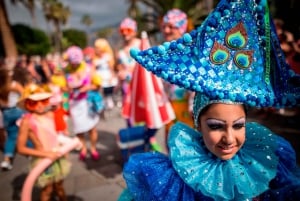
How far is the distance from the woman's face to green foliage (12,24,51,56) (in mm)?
23515

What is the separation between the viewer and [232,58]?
1.39 meters

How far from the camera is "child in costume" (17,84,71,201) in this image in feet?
9.02

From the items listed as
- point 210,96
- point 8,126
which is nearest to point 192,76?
point 210,96

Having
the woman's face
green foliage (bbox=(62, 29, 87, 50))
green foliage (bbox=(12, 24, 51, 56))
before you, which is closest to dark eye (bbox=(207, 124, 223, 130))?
the woman's face

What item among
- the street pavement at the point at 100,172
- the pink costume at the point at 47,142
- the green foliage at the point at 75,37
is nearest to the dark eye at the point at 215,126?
the pink costume at the point at 47,142

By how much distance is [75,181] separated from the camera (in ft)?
12.6

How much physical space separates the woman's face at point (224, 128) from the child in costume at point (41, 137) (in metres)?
1.71

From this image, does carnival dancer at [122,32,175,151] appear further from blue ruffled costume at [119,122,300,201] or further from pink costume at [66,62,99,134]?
blue ruffled costume at [119,122,300,201]

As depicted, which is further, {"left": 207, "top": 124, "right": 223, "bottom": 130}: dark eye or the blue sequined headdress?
{"left": 207, "top": 124, "right": 223, "bottom": 130}: dark eye

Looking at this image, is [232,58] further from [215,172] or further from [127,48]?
[127,48]

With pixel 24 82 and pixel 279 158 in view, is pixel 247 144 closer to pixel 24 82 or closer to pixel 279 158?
pixel 279 158

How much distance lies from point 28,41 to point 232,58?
83.9ft

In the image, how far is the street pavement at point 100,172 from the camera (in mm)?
3492

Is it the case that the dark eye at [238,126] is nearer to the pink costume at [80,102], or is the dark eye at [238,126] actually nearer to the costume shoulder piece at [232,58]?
the costume shoulder piece at [232,58]
